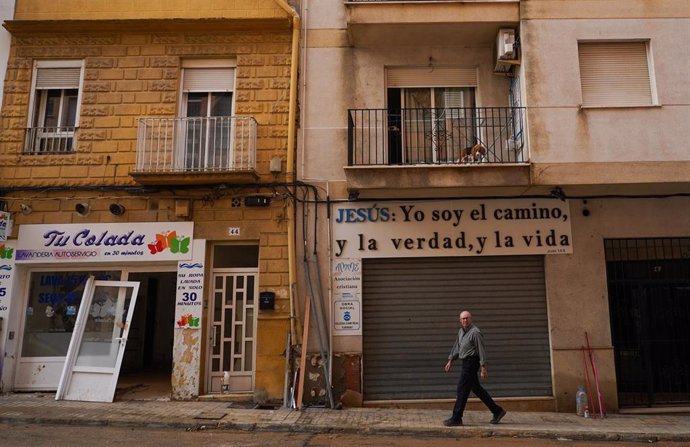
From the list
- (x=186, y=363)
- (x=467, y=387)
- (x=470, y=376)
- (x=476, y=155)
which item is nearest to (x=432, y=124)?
(x=476, y=155)

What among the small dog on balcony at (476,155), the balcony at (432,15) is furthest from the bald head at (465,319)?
the balcony at (432,15)

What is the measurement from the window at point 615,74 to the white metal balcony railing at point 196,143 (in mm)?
6003

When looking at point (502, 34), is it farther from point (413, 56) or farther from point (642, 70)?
point (642, 70)

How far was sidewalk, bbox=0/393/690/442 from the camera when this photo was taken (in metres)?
7.05

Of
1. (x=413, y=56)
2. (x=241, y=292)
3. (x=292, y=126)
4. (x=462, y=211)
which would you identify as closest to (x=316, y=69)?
(x=292, y=126)

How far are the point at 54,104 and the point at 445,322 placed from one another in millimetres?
8547

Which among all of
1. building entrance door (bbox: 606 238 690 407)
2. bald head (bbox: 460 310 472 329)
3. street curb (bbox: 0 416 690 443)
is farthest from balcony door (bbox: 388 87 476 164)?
street curb (bbox: 0 416 690 443)

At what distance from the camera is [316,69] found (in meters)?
9.66

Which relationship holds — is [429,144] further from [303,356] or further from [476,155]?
[303,356]

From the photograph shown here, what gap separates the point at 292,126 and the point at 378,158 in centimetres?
169

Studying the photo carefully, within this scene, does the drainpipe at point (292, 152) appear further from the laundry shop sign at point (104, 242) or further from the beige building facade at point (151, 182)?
the laundry shop sign at point (104, 242)

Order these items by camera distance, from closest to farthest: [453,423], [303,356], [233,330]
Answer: [453,423] < [303,356] < [233,330]

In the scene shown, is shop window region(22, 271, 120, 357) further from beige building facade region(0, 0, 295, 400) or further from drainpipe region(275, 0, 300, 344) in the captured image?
drainpipe region(275, 0, 300, 344)

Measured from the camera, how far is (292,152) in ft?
30.7
